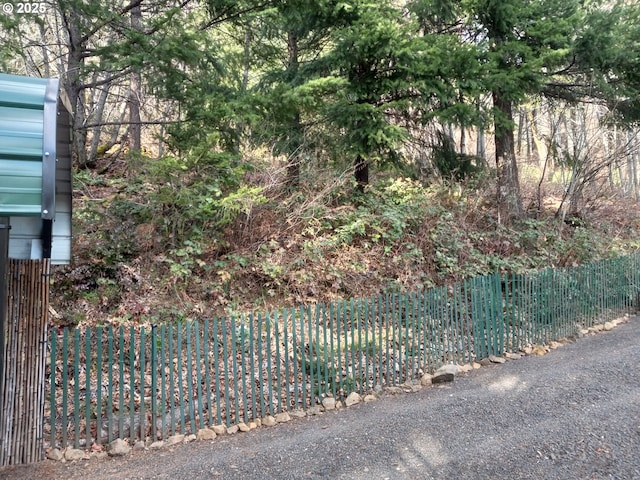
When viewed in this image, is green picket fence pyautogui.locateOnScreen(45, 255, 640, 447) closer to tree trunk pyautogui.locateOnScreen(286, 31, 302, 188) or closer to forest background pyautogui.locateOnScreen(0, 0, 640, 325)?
forest background pyautogui.locateOnScreen(0, 0, 640, 325)

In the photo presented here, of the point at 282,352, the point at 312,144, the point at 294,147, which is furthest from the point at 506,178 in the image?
the point at 282,352

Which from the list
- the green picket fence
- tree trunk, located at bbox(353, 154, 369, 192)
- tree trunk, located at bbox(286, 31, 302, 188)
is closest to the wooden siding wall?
the green picket fence

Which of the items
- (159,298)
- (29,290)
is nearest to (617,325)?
(159,298)

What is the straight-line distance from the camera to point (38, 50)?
12.8 m

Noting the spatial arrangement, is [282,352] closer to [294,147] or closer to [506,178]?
[294,147]

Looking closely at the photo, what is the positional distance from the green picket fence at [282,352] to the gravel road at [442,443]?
1.28 ft

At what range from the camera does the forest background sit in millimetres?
6484

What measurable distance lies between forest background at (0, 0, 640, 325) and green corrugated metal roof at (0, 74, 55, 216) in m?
3.10

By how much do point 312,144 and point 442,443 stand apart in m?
7.71

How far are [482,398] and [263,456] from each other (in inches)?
116

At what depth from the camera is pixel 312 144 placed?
10.3 m

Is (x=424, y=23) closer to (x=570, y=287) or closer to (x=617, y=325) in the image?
(x=570, y=287)

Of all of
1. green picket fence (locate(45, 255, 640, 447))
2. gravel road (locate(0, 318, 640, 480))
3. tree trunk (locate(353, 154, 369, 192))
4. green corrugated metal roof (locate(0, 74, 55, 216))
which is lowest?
gravel road (locate(0, 318, 640, 480))

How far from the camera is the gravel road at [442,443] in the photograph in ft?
12.4
